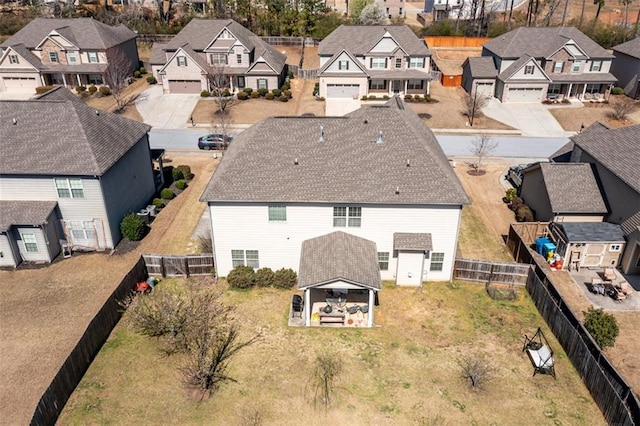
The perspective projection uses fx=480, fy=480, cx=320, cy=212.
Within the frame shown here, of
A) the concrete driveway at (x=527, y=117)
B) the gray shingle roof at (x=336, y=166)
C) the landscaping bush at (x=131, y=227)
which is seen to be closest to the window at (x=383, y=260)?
the gray shingle roof at (x=336, y=166)

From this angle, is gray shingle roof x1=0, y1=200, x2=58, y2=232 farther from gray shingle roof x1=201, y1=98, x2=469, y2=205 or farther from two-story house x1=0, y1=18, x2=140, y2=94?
two-story house x1=0, y1=18, x2=140, y2=94

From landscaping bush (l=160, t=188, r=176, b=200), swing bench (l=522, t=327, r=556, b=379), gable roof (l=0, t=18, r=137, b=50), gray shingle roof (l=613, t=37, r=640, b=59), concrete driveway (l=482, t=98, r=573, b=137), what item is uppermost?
gable roof (l=0, t=18, r=137, b=50)

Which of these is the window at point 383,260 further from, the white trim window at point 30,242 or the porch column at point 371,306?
the white trim window at point 30,242

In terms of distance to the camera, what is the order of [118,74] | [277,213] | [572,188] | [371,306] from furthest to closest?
[118,74] < [572,188] < [277,213] < [371,306]

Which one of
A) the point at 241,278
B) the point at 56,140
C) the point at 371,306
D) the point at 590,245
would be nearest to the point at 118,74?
the point at 56,140

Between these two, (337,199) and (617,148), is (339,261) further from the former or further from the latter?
(617,148)

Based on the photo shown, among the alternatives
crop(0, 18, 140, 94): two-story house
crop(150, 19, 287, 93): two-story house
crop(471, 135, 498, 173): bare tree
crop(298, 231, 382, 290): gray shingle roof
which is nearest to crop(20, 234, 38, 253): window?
crop(298, 231, 382, 290): gray shingle roof
